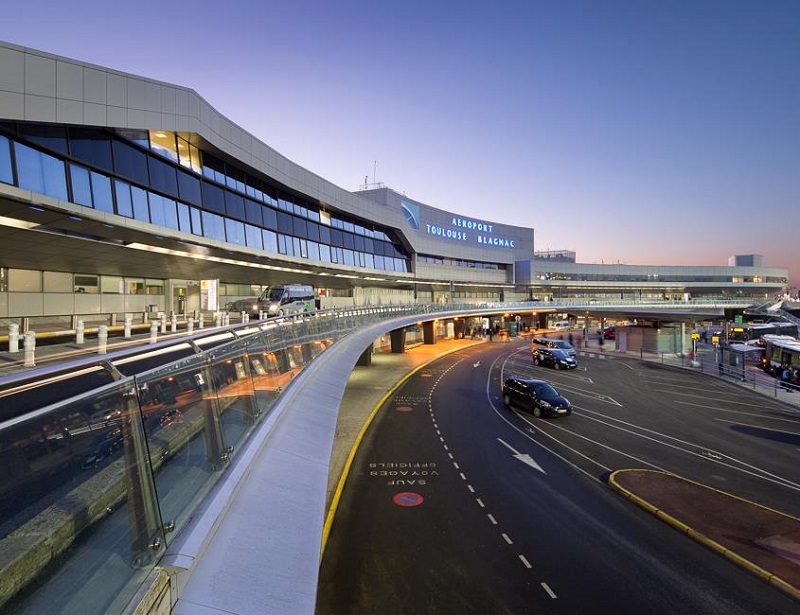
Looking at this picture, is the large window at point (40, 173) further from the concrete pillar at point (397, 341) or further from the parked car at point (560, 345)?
the parked car at point (560, 345)

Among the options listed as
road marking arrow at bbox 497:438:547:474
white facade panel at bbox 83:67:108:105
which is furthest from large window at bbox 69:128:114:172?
road marking arrow at bbox 497:438:547:474

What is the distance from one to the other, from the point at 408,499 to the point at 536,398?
12068mm

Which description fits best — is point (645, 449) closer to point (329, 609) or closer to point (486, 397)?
point (486, 397)

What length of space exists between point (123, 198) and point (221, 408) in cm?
2200

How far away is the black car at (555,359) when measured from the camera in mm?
38781

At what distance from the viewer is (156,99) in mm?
22344

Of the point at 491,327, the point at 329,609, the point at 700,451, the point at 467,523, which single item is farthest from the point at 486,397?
the point at 491,327

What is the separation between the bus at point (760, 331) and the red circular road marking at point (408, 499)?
58.7 metres

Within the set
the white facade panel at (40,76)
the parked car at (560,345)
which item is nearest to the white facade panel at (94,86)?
the white facade panel at (40,76)

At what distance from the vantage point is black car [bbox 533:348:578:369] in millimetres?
38781

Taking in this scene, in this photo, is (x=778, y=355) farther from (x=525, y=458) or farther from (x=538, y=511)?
(x=538, y=511)

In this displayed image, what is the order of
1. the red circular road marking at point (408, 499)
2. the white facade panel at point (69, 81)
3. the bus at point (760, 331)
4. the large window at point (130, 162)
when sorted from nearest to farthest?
the red circular road marking at point (408, 499) < the white facade panel at point (69, 81) < the large window at point (130, 162) < the bus at point (760, 331)

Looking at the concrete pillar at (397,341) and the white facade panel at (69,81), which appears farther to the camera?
the concrete pillar at (397,341)

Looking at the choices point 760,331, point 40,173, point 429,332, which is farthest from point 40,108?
point 760,331
